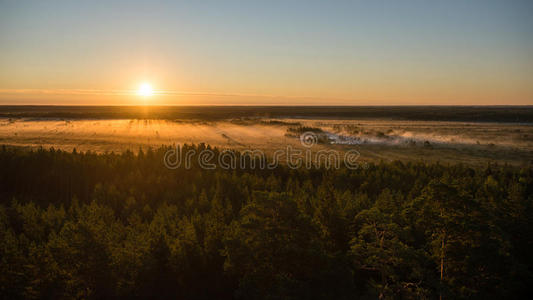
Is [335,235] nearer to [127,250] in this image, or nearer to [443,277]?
[443,277]

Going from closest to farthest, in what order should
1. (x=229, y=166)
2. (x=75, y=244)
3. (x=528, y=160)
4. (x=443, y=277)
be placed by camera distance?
(x=443, y=277) < (x=75, y=244) < (x=229, y=166) < (x=528, y=160)

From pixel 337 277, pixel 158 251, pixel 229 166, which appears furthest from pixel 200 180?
pixel 337 277

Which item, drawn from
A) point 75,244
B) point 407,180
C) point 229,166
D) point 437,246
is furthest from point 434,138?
point 75,244

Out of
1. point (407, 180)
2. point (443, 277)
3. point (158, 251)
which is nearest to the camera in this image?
point (443, 277)

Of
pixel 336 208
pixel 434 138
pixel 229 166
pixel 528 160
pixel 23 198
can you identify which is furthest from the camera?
pixel 434 138

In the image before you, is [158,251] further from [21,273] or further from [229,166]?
[229,166]

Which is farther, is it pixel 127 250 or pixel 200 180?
pixel 200 180

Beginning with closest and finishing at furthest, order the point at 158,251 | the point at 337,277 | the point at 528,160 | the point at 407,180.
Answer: the point at 337,277 → the point at 158,251 → the point at 407,180 → the point at 528,160

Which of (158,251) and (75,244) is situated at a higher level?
(75,244)

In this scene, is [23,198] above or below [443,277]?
below
